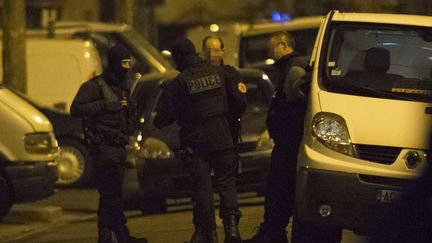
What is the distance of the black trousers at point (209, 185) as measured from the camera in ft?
35.3

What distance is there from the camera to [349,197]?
9.54m

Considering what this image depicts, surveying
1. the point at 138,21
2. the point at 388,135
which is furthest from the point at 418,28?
the point at 138,21

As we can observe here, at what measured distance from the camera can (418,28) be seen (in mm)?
10406

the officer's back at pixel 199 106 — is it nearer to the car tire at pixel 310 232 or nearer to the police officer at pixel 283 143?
the police officer at pixel 283 143

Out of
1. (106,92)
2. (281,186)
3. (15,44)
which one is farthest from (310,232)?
(15,44)

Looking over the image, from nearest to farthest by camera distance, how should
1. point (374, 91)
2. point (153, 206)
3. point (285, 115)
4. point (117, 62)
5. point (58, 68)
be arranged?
point (374, 91) < point (285, 115) < point (117, 62) < point (153, 206) < point (58, 68)

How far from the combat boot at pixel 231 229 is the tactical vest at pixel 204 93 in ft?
2.64

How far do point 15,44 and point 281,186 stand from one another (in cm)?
961

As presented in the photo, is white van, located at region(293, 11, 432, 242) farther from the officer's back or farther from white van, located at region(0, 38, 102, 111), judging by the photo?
white van, located at region(0, 38, 102, 111)

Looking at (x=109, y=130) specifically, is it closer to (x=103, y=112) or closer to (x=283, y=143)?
(x=103, y=112)

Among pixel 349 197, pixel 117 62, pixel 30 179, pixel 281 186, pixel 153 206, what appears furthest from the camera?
pixel 153 206

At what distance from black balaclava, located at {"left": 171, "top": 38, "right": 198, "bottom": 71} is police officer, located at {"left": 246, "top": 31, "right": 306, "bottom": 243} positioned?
65cm

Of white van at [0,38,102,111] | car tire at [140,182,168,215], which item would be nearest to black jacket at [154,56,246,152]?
car tire at [140,182,168,215]

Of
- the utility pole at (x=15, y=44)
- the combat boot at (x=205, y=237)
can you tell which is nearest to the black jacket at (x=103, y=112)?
the combat boot at (x=205, y=237)
